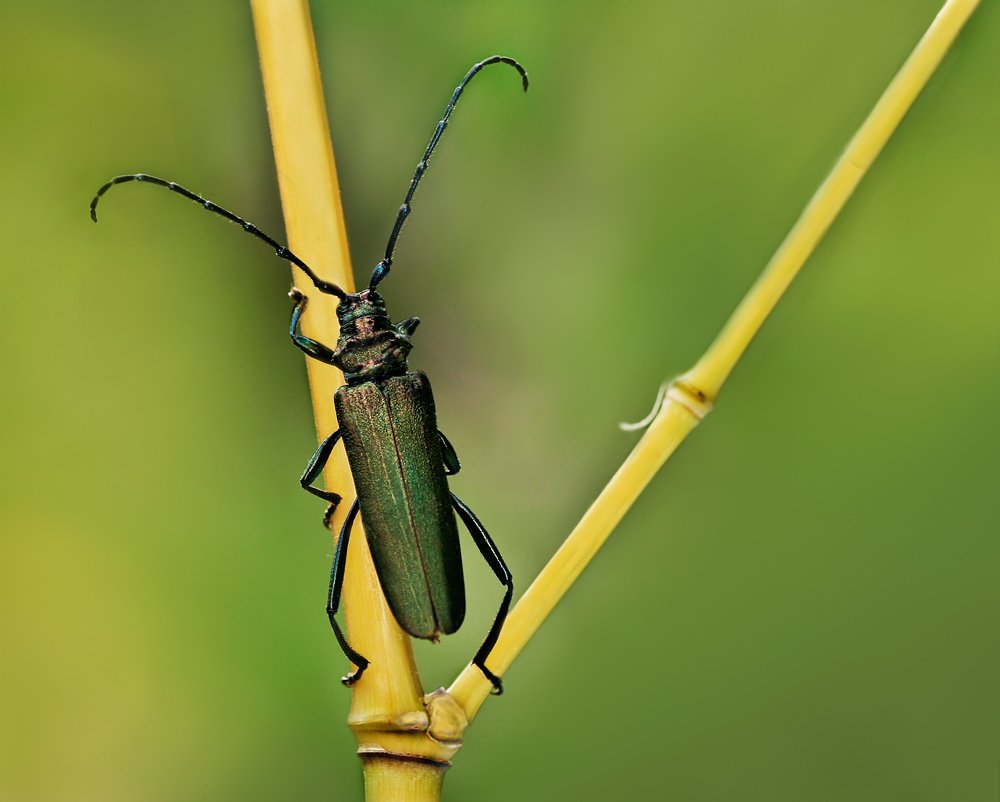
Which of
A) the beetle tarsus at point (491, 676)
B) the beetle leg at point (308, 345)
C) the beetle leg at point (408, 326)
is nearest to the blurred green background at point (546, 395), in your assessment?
the beetle leg at point (408, 326)

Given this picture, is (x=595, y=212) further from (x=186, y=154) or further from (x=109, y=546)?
(x=109, y=546)

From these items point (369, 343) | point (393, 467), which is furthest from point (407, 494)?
point (369, 343)

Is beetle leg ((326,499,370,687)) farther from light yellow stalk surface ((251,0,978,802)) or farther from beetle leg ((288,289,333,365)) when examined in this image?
beetle leg ((288,289,333,365))

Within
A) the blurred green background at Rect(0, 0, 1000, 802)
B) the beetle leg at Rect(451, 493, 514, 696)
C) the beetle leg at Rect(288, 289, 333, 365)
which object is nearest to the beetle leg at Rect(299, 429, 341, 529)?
the beetle leg at Rect(288, 289, 333, 365)

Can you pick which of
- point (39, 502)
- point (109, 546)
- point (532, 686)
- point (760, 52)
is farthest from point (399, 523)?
point (760, 52)

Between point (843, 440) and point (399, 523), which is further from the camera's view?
point (843, 440)

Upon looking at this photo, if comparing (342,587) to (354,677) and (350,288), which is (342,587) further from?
(350,288)
